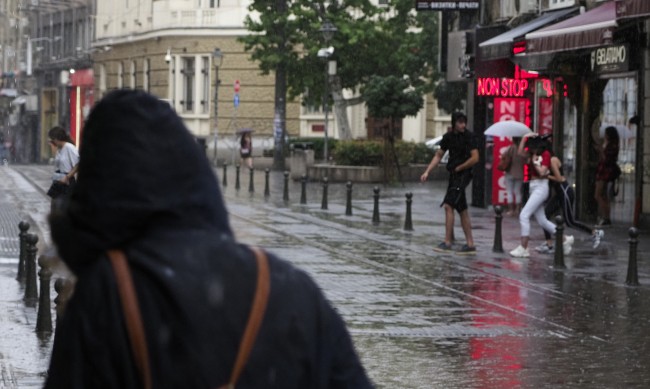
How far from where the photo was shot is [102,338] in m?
2.85

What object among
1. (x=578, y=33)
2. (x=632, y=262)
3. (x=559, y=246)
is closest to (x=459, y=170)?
(x=559, y=246)

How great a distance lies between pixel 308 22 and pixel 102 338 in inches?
1962

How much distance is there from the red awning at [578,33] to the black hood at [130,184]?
65.5 feet

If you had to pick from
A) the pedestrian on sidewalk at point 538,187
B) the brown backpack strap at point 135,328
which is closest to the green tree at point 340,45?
the pedestrian on sidewalk at point 538,187

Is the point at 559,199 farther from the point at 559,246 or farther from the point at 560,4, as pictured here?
the point at 560,4

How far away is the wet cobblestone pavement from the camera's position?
34.9 feet

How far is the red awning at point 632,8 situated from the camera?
20766mm

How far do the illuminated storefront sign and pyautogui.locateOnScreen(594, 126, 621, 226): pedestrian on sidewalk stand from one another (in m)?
4.12

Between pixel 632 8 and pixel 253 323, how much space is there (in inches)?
744

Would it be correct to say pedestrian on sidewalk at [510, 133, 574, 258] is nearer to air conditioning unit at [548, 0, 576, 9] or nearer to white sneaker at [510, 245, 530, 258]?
white sneaker at [510, 245, 530, 258]

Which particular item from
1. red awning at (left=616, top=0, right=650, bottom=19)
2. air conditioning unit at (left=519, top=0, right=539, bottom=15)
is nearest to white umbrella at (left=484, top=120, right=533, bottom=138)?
air conditioning unit at (left=519, top=0, right=539, bottom=15)

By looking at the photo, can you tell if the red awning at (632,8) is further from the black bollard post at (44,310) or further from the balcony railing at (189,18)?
the balcony railing at (189,18)

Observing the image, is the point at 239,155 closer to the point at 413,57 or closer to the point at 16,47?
the point at 413,57

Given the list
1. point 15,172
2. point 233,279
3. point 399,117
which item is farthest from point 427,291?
point 15,172
